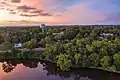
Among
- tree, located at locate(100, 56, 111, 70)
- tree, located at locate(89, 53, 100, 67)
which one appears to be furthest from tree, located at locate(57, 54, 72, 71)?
tree, located at locate(100, 56, 111, 70)

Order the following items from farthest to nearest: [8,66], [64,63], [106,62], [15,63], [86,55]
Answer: [15,63], [8,66], [86,55], [64,63], [106,62]

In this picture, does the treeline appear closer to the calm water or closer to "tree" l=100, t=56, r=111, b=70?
"tree" l=100, t=56, r=111, b=70

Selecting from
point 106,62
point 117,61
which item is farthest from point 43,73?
point 117,61

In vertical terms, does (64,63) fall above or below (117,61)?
below

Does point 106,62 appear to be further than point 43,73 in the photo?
No

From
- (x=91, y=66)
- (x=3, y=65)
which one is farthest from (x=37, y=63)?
(x=91, y=66)

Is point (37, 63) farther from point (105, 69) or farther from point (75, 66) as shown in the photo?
point (105, 69)

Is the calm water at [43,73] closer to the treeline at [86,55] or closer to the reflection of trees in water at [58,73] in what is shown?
the reflection of trees in water at [58,73]

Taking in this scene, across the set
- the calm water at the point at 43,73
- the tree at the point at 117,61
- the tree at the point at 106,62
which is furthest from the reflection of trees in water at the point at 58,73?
the tree at the point at 117,61

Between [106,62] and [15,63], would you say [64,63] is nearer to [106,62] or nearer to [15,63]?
[106,62]

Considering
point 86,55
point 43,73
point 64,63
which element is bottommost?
point 43,73
